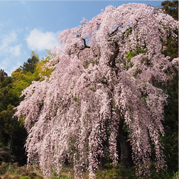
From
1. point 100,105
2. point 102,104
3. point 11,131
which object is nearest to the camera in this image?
point 102,104

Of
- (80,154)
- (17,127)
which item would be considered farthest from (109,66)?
(17,127)

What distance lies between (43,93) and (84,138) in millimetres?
2359

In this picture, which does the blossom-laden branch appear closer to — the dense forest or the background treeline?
the dense forest

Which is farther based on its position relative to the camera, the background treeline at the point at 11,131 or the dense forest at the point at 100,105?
the background treeline at the point at 11,131

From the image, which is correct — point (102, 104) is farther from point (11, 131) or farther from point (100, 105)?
point (11, 131)

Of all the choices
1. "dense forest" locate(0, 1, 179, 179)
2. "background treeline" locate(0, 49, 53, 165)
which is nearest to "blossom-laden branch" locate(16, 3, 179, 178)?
"dense forest" locate(0, 1, 179, 179)

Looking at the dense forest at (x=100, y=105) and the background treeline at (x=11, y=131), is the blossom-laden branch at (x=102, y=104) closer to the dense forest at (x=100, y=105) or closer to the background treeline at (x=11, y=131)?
the dense forest at (x=100, y=105)

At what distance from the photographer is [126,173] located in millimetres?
5816

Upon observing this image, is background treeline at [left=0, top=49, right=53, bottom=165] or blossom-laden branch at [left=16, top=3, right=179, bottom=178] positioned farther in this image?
background treeline at [left=0, top=49, right=53, bottom=165]

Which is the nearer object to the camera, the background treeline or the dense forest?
the dense forest

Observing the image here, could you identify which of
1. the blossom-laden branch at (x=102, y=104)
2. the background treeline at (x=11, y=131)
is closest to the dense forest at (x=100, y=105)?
the blossom-laden branch at (x=102, y=104)

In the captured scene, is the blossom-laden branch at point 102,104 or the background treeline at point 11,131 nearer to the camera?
the blossom-laden branch at point 102,104

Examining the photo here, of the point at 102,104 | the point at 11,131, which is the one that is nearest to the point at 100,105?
the point at 102,104

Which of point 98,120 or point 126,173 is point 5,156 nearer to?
point 126,173
